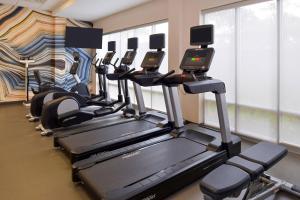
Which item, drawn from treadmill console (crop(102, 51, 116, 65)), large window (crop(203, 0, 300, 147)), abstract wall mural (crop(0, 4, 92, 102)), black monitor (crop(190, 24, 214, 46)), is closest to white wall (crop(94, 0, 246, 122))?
large window (crop(203, 0, 300, 147))

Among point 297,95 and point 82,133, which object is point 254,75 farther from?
point 82,133

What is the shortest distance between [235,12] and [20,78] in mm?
6476

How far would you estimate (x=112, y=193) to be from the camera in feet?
6.50

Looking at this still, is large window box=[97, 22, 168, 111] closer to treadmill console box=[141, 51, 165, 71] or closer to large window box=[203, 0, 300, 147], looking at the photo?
treadmill console box=[141, 51, 165, 71]

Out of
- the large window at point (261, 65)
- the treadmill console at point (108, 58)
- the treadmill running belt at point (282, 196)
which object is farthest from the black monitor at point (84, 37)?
the treadmill running belt at point (282, 196)

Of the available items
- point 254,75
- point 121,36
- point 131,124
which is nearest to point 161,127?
point 131,124

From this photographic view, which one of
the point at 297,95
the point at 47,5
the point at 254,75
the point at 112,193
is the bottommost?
the point at 112,193

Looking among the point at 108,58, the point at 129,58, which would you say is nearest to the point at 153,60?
the point at 129,58

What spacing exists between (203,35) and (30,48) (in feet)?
21.0

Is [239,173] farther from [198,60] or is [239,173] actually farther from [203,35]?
[203,35]

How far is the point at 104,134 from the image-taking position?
12.0 feet

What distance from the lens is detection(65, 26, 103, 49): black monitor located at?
5.76 m

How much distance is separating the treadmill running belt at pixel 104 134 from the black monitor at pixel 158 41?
135 cm

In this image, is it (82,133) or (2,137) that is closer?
(82,133)
